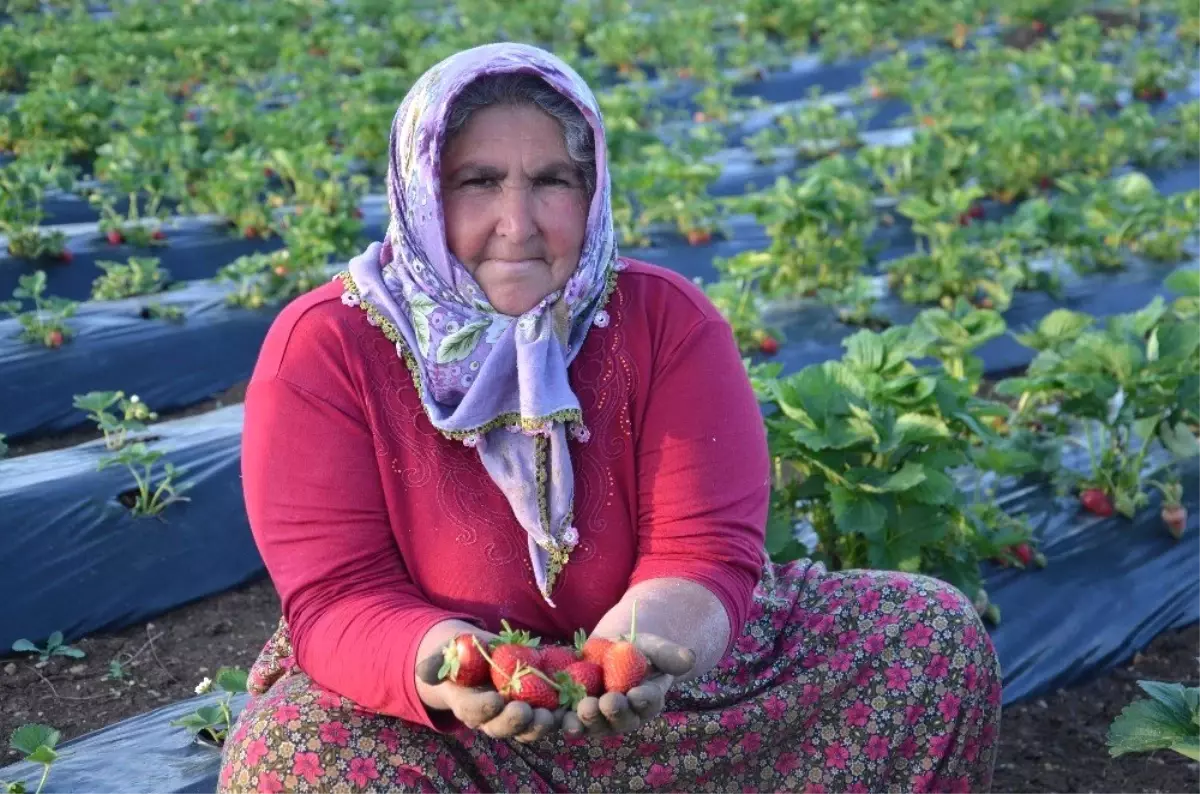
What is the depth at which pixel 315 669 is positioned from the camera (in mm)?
2104

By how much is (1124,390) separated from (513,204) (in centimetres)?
213

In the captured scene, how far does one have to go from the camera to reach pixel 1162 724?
7.18ft

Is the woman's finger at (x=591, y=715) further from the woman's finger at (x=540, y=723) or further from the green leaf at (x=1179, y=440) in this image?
A: the green leaf at (x=1179, y=440)

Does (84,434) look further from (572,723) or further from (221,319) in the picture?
(572,723)

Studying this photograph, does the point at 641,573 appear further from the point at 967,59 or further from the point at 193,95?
the point at 967,59

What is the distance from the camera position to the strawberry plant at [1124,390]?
12.0 feet

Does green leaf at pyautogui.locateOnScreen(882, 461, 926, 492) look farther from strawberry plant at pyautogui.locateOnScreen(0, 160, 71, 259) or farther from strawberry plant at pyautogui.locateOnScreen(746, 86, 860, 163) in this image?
strawberry plant at pyautogui.locateOnScreen(746, 86, 860, 163)

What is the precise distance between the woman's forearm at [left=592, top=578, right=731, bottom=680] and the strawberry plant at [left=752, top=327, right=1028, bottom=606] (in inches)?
35.1

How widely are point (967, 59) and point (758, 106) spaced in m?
2.41

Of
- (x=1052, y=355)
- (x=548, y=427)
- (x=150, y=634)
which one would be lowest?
(x=150, y=634)

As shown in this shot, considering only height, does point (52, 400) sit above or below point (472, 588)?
below

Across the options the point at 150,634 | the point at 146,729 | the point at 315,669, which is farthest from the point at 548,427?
the point at 150,634

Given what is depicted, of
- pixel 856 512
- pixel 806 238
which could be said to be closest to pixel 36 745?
pixel 856 512

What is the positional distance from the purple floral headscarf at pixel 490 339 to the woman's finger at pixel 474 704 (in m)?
0.36
